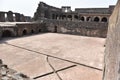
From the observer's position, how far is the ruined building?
1656 cm

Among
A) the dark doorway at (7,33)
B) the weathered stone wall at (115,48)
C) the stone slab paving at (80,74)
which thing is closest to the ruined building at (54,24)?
the dark doorway at (7,33)

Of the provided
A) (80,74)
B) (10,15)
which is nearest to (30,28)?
(10,15)

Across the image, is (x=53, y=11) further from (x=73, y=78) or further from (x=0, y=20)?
(x=73, y=78)

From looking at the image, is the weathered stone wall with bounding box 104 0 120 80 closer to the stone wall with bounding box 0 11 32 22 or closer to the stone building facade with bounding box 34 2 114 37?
the stone building facade with bounding box 34 2 114 37

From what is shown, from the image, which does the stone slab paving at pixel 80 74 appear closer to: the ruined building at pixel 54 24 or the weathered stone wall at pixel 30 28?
the ruined building at pixel 54 24

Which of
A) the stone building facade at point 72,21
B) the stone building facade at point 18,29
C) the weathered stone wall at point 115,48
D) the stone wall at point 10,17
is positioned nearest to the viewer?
the weathered stone wall at point 115,48

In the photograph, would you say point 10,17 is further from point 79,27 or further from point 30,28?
point 79,27

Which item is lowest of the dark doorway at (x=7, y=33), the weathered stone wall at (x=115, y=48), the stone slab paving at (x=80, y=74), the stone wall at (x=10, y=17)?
the stone slab paving at (x=80, y=74)

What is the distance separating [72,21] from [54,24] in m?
3.24

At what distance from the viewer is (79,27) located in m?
18.3

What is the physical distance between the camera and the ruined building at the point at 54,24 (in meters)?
16.6

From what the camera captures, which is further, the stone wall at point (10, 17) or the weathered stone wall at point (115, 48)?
the stone wall at point (10, 17)

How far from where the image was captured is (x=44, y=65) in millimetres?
7160

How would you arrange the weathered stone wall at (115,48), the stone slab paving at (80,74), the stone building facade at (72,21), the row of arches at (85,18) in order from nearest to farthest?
the weathered stone wall at (115,48) < the stone slab paving at (80,74) < the stone building facade at (72,21) < the row of arches at (85,18)
